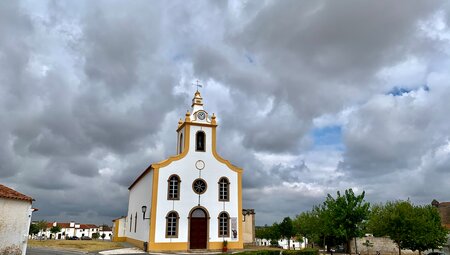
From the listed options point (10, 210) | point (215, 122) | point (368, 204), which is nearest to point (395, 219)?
point (368, 204)

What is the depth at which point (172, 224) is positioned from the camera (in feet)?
107

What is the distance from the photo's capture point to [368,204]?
30.4 meters

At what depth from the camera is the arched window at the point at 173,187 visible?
33.1 m

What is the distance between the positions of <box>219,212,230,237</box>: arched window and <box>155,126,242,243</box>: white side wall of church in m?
0.33

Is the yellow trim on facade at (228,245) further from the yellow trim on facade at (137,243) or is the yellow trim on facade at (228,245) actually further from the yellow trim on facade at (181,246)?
the yellow trim on facade at (137,243)

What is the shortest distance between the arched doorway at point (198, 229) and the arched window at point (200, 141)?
224 inches

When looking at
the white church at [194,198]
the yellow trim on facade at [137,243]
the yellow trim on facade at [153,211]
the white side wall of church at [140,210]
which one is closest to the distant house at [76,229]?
the white side wall of church at [140,210]

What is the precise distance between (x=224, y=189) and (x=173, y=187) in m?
4.84

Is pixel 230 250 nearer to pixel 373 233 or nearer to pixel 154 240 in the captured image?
pixel 154 240

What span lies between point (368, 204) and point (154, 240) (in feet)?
58.4

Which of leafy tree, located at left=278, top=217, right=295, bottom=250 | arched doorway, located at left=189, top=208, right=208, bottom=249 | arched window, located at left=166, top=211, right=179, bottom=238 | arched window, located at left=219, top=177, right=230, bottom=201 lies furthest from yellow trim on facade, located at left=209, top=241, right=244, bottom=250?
leafy tree, located at left=278, top=217, right=295, bottom=250

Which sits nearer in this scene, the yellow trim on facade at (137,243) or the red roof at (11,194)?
the red roof at (11,194)

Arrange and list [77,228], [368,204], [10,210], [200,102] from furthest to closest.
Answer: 1. [77,228]
2. [200,102]
3. [368,204]
4. [10,210]

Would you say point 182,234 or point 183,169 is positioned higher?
point 183,169
